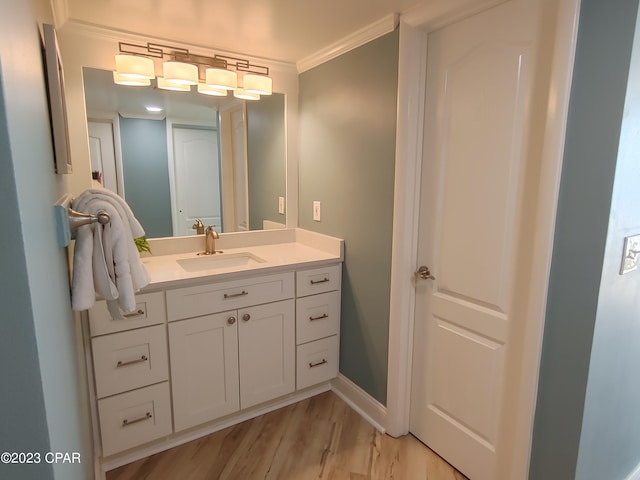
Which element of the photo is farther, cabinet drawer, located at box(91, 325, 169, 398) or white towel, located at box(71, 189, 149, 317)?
cabinet drawer, located at box(91, 325, 169, 398)

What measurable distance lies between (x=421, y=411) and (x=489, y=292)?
788 millimetres

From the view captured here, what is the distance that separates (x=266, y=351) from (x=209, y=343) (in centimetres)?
33

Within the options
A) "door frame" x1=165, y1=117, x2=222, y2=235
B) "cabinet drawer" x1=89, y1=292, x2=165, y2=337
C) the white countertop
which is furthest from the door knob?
"door frame" x1=165, y1=117, x2=222, y2=235

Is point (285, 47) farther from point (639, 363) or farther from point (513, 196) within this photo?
point (639, 363)

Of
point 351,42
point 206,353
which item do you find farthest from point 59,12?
point 206,353

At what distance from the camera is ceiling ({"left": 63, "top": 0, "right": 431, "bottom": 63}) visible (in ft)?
5.21

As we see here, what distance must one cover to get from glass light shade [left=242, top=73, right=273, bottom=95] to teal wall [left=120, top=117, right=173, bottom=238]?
0.53m

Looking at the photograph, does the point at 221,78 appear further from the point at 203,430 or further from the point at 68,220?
the point at 203,430

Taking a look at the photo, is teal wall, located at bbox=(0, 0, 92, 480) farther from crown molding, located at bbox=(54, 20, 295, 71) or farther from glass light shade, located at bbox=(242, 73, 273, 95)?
glass light shade, located at bbox=(242, 73, 273, 95)

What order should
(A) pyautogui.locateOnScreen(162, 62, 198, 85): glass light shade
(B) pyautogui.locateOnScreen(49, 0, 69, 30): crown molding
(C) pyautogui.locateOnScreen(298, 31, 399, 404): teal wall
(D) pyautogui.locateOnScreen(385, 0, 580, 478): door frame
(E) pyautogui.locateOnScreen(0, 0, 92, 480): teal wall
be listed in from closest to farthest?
(E) pyautogui.locateOnScreen(0, 0, 92, 480): teal wall, (D) pyautogui.locateOnScreen(385, 0, 580, 478): door frame, (B) pyautogui.locateOnScreen(49, 0, 69, 30): crown molding, (C) pyautogui.locateOnScreen(298, 31, 399, 404): teal wall, (A) pyautogui.locateOnScreen(162, 62, 198, 85): glass light shade

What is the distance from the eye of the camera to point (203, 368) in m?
1.85

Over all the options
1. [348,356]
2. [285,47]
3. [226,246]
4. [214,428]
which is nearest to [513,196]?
[348,356]

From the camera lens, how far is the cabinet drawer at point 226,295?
1748 millimetres

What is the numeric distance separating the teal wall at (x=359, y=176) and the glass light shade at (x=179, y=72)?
28.4 inches
